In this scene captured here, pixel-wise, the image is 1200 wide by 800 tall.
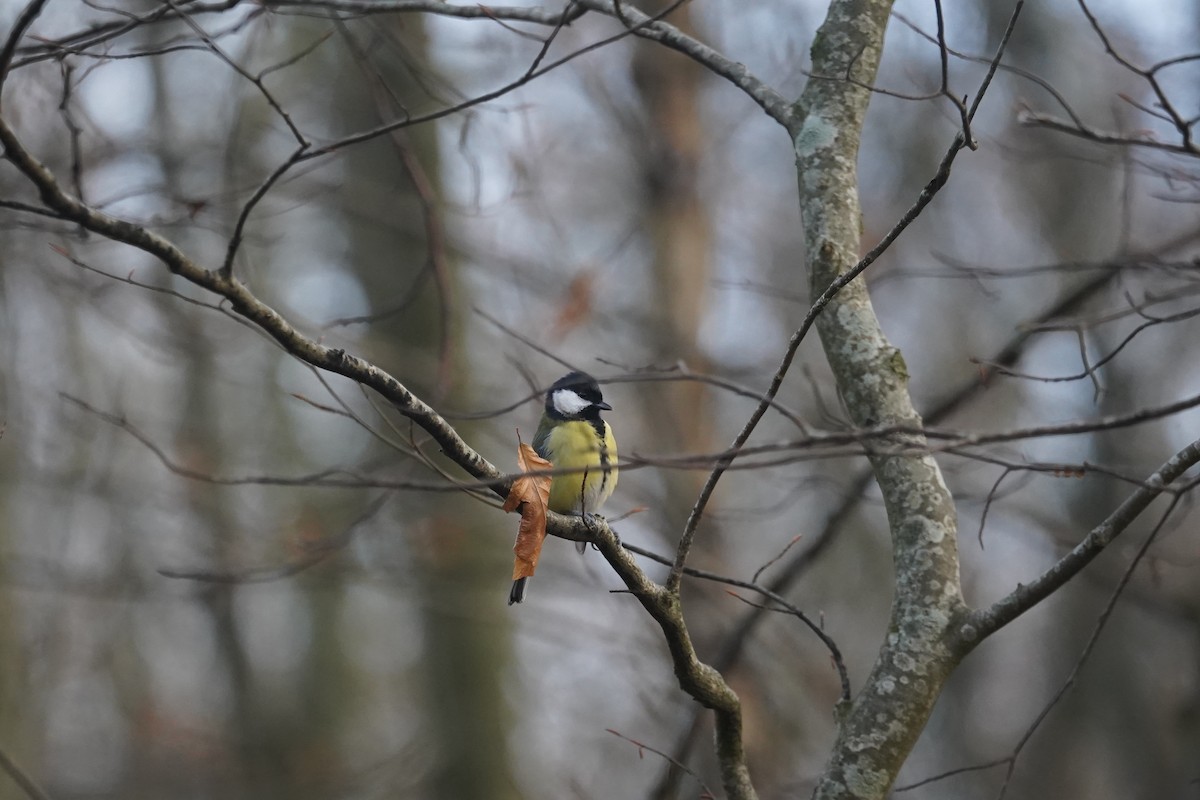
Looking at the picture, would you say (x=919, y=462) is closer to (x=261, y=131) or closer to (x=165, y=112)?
(x=261, y=131)

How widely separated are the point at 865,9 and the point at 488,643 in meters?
5.72

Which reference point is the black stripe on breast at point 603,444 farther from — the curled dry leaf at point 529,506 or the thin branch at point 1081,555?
the thin branch at point 1081,555

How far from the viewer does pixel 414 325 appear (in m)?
7.80

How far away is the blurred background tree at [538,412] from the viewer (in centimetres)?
602

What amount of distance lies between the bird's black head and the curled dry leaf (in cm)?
158

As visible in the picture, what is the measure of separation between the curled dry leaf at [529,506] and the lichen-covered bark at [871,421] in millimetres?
819

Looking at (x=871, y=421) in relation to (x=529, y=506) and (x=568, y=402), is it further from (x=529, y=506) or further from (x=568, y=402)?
(x=568, y=402)

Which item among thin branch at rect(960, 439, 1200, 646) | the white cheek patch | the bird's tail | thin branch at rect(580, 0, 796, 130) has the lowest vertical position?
thin branch at rect(960, 439, 1200, 646)

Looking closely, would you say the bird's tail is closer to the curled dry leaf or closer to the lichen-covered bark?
the curled dry leaf

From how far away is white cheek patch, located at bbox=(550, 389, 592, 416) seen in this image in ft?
14.0

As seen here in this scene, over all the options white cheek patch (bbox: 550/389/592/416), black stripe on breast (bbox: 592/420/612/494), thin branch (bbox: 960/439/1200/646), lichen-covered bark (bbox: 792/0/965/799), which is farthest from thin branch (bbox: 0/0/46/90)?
white cheek patch (bbox: 550/389/592/416)

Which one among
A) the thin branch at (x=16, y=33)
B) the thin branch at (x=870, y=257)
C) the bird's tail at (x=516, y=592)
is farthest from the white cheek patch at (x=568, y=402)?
the thin branch at (x=16, y=33)

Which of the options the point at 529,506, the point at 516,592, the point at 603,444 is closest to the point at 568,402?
the point at 603,444

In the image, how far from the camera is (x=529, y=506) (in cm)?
246
